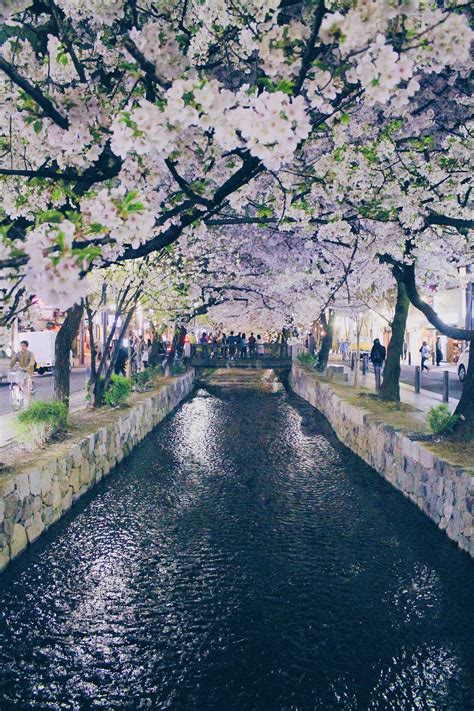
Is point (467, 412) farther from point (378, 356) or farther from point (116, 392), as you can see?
point (378, 356)

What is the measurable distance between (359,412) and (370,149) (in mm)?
7310

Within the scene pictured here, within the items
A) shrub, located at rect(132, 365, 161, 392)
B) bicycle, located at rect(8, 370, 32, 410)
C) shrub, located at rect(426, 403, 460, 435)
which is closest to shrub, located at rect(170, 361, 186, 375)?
shrub, located at rect(132, 365, 161, 392)

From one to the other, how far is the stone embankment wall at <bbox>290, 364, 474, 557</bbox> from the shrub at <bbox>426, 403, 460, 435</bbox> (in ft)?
1.87

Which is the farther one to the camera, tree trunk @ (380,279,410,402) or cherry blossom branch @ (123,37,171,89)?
tree trunk @ (380,279,410,402)

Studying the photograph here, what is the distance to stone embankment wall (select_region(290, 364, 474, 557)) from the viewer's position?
7555mm

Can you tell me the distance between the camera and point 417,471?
9484mm

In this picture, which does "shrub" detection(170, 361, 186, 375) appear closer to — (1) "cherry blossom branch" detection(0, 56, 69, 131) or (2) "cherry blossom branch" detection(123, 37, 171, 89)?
(1) "cherry blossom branch" detection(0, 56, 69, 131)

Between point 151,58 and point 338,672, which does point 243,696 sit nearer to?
point 338,672

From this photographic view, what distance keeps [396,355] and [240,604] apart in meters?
11.2

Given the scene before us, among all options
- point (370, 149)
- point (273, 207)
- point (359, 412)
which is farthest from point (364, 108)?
point (359, 412)

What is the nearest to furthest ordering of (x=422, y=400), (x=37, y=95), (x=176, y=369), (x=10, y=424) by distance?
(x=37, y=95) → (x=10, y=424) → (x=422, y=400) → (x=176, y=369)

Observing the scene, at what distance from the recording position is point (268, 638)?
5.47 metres

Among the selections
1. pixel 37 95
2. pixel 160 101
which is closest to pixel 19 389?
pixel 37 95

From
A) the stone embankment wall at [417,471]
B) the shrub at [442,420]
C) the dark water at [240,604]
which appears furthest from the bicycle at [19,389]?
the shrub at [442,420]
